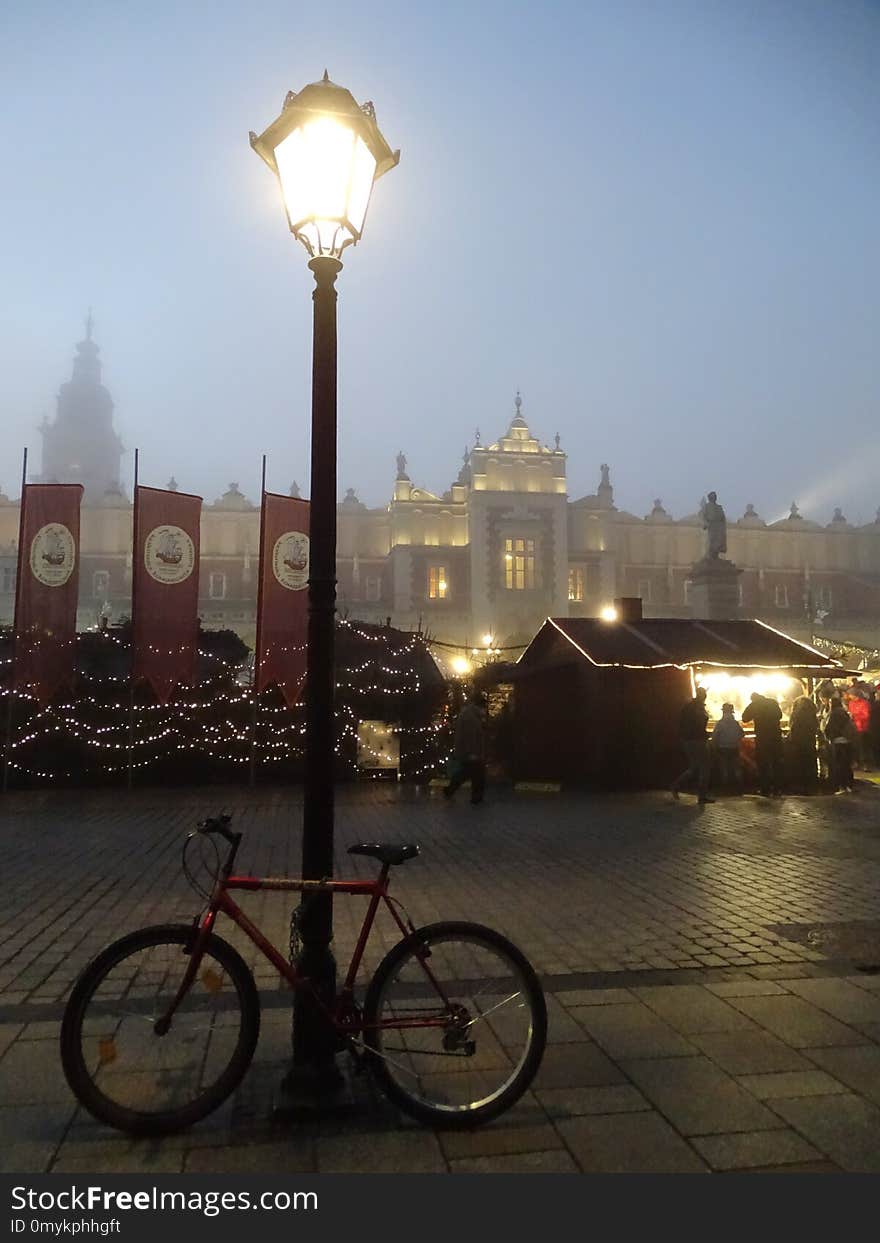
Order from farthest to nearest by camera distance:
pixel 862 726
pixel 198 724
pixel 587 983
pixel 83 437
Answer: pixel 83 437
pixel 862 726
pixel 198 724
pixel 587 983

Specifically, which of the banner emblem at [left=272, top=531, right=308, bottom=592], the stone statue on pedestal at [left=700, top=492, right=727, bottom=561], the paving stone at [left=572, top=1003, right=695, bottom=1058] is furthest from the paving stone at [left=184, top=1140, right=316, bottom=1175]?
the stone statue on pedestal at [left=700, top=492, right=727, bottom=561]

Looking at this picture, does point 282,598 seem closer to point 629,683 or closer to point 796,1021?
point 629,683

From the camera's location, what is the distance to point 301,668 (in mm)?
15242

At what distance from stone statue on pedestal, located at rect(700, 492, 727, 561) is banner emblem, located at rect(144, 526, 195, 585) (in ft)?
49.6

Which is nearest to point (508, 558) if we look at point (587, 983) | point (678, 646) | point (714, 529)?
point (714, 529)

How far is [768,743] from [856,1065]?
10851 mm

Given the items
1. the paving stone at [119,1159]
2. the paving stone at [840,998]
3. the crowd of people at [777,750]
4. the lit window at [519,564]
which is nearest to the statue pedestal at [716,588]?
the crowd of people at [777,750]

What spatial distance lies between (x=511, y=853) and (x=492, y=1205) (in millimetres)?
6420

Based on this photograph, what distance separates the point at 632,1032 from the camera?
4234 millimetres

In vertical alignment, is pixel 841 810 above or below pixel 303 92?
below

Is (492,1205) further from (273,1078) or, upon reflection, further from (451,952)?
(273,1078)

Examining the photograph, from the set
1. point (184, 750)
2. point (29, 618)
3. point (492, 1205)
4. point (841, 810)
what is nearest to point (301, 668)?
point (184, 750)

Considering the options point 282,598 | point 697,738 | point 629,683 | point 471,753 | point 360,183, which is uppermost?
point 360,183

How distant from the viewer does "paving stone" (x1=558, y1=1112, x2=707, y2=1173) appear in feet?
9.89
